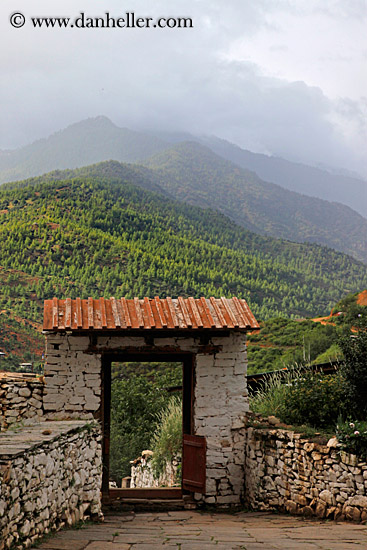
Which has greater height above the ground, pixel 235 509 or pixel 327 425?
pixel 327 425

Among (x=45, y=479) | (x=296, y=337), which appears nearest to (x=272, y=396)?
(x=45, y=479)

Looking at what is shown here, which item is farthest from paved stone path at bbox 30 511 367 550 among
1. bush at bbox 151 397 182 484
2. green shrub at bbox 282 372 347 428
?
bush at bbox 151 397 182 484

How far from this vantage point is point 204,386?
429 inches

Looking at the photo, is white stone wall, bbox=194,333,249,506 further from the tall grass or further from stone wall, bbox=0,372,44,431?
stone wall, bbox=0,372,44,431

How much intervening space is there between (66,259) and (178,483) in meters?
33.7

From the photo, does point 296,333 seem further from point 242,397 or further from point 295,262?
point 295,262

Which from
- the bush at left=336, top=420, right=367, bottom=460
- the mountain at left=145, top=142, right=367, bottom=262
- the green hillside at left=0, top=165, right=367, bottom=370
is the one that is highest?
the mountain at left=145, top=142, right=367, bottom=262

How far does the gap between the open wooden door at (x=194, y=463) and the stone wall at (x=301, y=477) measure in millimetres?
825

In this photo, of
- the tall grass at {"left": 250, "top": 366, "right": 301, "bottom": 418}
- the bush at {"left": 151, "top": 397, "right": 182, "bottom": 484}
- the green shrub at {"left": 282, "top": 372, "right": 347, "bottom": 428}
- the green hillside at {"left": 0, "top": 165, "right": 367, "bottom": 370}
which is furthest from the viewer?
the green hillside at {"left": 0, "top": 165, "right": 367, "bottom": 370}

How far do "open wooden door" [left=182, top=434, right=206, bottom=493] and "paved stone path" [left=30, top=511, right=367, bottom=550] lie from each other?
1411 mm

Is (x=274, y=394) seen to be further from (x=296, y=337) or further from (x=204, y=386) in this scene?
(x=296, y=337)

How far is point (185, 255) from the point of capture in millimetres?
54781

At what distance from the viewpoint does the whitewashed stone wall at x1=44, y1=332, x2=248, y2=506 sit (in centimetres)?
1059

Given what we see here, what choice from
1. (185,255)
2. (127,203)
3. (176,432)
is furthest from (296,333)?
(127,203)
